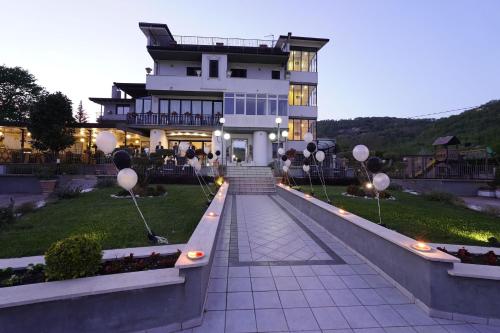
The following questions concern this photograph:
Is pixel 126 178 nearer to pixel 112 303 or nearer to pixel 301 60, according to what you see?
pixel 112 303

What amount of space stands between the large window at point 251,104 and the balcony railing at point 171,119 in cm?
155

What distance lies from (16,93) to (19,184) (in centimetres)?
2787

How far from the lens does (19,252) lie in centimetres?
456

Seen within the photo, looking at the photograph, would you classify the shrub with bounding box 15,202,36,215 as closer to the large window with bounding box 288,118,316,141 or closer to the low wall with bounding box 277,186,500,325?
the low wall with bounding box 277,186,500,325

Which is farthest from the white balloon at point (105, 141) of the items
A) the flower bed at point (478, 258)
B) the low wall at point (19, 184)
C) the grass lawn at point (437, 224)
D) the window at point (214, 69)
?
the window at point (214, 69)

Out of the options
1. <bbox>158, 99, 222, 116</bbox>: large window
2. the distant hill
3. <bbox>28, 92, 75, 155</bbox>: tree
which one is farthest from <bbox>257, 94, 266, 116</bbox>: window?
<bbox>28, 92, 75, 155</bbox>: tree

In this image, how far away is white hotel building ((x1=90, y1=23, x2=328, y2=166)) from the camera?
23.4 m

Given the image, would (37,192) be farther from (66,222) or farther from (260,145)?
(260,145)

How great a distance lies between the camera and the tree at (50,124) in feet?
69.2

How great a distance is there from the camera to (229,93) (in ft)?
77.5

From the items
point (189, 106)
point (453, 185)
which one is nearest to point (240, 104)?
point (189, 106)

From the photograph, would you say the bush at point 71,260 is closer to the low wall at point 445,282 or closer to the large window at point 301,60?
the low wall at point 445,282

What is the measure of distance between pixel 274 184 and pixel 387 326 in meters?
13.1

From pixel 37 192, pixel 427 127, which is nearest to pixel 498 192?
pixel 37 192
